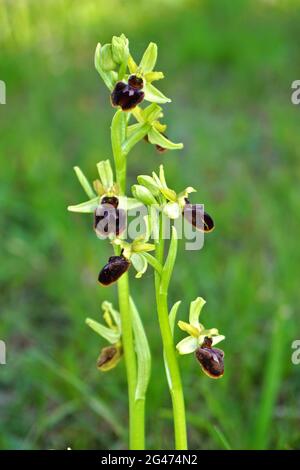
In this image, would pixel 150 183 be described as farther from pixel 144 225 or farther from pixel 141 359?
pixel 141 359

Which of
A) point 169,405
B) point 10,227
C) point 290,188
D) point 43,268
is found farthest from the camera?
point 290,188

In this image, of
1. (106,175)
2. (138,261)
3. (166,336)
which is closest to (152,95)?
(106,175)

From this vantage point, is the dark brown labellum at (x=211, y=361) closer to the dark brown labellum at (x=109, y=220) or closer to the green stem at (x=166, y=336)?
the green stem at (x=166, y=336)

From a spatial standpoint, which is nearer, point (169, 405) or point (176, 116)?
point (169, 405)

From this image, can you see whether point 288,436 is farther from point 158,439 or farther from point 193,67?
point 193,67

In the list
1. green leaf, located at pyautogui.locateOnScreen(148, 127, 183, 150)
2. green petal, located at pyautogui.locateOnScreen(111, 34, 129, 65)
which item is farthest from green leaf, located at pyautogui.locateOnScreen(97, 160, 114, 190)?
green petal, located at pyautogui.locateOnScreen(111, 34, 129, 65)

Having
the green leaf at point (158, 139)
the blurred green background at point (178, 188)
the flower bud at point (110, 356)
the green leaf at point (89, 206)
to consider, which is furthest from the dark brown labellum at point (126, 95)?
the blurred green background at point (178, 188)

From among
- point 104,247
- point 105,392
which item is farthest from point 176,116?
point 105,392

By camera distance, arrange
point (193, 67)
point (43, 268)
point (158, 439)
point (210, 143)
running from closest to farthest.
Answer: point (158, 439)
point (43, 268)
point (210, 143)
point (193, 67)
